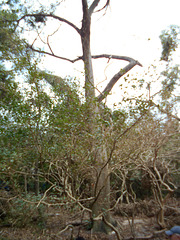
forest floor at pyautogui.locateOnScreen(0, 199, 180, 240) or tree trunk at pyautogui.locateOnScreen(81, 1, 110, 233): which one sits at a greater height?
tree trunk at pyautogui.locateOnScreen(81, 1, 110, 233)

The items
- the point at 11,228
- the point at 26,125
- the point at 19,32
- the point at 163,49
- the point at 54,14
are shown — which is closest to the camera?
the point at 26,125

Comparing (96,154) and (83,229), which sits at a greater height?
(96,154)

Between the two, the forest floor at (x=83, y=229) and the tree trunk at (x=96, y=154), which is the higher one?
the tree trunk at (x=96, y=154)

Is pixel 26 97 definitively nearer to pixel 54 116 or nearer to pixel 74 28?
pixel 54 116

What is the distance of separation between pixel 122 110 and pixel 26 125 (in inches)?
72.1

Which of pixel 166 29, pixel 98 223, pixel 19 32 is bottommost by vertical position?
pixel 98 223

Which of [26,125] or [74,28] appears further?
[74,28]

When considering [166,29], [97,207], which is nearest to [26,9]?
[166,29]

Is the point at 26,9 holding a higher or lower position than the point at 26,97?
higher

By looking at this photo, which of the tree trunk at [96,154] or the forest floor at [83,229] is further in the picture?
the forest floor at [83,229]

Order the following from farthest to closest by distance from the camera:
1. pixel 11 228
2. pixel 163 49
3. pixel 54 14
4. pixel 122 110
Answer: pixel 163 49 < pixel 54 14 < pixel 11 228 < pixel 122 110

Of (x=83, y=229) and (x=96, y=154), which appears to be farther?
(x=83, y=229)

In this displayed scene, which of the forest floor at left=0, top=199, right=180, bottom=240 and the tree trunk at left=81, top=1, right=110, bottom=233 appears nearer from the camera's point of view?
the tree trunk at left=81, top=1, right=110, bottom=233

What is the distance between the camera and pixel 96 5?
6.77 metres
